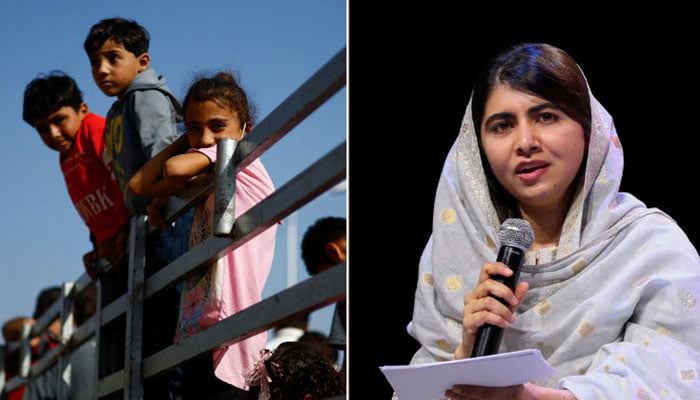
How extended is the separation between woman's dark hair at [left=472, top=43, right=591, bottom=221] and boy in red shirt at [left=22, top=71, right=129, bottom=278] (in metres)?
0.91

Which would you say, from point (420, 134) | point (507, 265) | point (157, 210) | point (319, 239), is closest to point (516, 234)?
point (507, 265)

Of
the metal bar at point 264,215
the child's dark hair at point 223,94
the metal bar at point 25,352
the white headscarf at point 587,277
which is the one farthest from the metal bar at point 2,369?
the white headscarf at point 587,277

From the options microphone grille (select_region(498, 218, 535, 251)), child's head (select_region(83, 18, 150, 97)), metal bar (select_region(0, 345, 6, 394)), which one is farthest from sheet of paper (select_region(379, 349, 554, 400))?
metal bar (select_region(0, 345, 6, 394))

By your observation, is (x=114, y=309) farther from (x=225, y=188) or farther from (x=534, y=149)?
(x=534, y=149)

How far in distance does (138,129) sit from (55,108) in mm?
279

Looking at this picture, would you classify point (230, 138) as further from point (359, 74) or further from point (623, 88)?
point (623, 88)

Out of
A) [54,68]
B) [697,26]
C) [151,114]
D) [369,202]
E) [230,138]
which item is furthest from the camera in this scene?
[54,68]

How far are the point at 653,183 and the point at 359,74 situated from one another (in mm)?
544

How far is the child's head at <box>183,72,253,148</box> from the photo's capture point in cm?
194

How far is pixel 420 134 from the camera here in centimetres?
172

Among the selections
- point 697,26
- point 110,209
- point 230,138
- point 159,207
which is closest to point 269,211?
point 230,138

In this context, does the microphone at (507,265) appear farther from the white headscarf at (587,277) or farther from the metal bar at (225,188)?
the metal bar at (225,188)

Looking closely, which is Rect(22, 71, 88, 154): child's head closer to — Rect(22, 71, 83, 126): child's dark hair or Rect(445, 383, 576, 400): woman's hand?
Rect(22, 71, 83, 126): child's dark hair

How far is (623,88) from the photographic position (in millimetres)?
1582
